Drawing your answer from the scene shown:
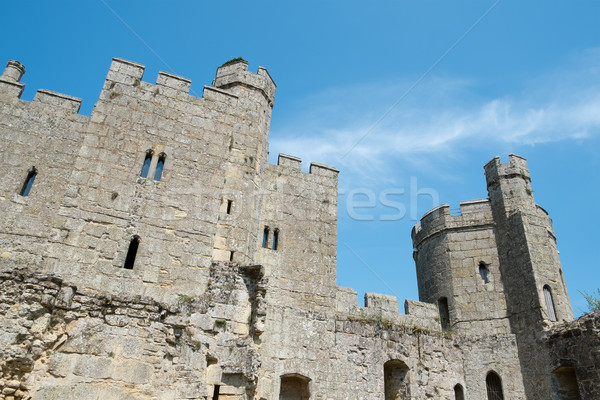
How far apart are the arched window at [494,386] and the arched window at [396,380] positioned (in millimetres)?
2592

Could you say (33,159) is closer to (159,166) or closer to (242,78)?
(159,166)

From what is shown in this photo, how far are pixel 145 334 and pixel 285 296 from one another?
15.0ft

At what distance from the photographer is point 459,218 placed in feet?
53.4

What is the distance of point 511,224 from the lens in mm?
15125

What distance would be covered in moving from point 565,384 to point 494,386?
75.9 inches

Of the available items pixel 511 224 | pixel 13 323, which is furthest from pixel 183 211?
pixel 511 224

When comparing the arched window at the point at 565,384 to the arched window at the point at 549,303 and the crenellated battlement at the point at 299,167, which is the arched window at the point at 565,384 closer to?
the arched window at the point at 549,303

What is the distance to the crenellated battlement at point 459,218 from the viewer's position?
52.4 ft

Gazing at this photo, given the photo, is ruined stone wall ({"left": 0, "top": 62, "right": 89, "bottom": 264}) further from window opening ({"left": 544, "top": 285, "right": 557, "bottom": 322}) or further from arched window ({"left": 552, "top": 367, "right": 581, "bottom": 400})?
window opening ({"left": 544, "top": 285, "right": 557, "bottom": 322})

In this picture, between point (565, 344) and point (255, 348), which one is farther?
point (565, 344)

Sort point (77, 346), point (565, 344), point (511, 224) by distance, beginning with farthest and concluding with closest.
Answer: point (511, 224) < point (565, 344) < point (77, 346)

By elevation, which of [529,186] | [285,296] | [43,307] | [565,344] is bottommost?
[43,307]

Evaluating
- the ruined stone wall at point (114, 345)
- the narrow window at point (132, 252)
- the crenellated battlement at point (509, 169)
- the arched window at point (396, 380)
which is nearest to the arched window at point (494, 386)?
the arched window at point (396, 380)

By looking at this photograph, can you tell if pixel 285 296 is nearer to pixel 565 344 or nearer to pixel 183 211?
pixel 183 211
